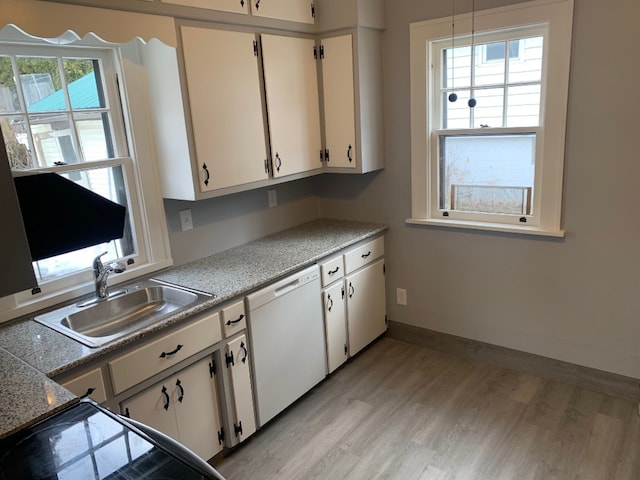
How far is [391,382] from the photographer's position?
3053mm

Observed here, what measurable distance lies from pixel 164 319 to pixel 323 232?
4.79ft

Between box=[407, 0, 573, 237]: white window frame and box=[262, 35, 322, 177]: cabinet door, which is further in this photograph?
box=[262, 35, 322, 177]: cabinet door

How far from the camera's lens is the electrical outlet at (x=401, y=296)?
3490mm

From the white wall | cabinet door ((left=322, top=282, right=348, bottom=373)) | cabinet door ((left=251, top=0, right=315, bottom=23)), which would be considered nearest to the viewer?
the white wall

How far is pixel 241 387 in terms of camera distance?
2426 millimetres

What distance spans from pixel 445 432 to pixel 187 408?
1.32 m

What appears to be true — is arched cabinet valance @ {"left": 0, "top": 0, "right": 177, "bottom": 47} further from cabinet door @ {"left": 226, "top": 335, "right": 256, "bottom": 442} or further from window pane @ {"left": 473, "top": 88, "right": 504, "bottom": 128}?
window pane @ {"left": 473, "top": 88, "right": 504, "bottom": 128}

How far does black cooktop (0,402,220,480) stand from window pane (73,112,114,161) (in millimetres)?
1390

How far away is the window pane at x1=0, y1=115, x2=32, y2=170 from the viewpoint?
208cm

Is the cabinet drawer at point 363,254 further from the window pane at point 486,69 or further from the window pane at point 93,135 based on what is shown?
the window pane at point 93,135

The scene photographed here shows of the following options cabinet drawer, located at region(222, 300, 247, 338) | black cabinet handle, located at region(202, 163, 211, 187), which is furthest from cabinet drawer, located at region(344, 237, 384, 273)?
black cabinet handle, located at region(202, 163, 211, 187)

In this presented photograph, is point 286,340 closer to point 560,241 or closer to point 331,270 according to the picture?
point 331,270

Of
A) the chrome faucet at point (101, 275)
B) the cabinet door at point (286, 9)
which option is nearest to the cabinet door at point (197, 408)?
the chrome faucet at point (101, 275)

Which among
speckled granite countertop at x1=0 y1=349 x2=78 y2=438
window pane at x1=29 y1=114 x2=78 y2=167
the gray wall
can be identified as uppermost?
window pane at x1=29 y1=114 x2=78 y2=167
